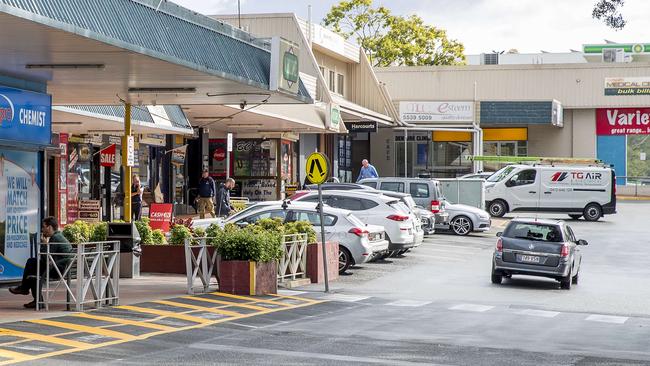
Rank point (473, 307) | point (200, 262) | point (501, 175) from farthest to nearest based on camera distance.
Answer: point (501, 175) < point (200, 262) < point (473, 307)

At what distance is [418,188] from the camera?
36406 mm

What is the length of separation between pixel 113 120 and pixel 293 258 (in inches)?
300

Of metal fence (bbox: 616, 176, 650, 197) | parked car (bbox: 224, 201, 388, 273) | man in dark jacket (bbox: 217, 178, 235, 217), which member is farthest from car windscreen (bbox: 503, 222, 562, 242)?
metal fence (bbox: 616, 176, 650, 197)

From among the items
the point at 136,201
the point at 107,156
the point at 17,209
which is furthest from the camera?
the point at 107,156

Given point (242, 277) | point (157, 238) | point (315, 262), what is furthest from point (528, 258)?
point (157, 238)

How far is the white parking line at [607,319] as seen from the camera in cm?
1892

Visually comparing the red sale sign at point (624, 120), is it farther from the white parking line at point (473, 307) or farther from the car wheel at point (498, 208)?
the white parking line at point (473, 307)

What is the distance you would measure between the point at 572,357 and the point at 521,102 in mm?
50365

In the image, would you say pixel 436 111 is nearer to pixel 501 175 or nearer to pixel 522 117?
pixel 522 117

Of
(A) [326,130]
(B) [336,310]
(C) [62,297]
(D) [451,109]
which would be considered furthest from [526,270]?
(D) [451,109]

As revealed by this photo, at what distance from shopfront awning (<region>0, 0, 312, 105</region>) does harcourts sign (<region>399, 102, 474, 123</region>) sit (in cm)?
3734

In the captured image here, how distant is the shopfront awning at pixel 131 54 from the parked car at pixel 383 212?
5.52 meters

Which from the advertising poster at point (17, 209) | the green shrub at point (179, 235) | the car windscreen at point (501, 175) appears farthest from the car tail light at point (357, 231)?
the car windscreen at point (501, 175)

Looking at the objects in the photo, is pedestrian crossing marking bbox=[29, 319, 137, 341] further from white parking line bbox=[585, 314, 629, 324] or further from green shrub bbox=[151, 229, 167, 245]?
green shrub bbox=[151, 229, 167, 245]
